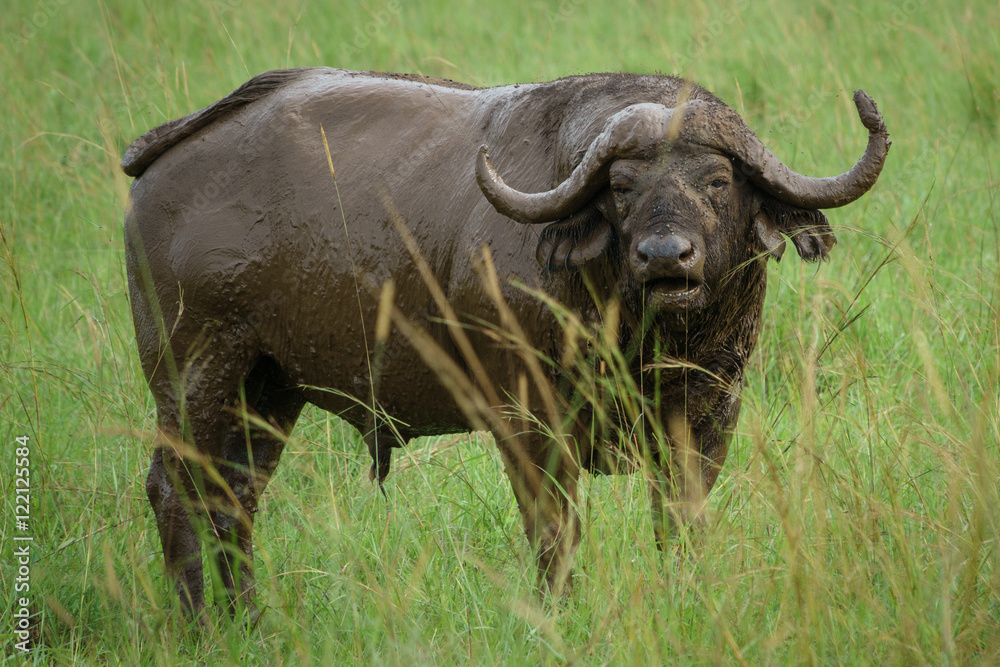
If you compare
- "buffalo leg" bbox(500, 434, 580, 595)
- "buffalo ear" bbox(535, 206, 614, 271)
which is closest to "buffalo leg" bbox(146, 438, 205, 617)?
"buffalo leg" bbox(500, 434, 580, 595)

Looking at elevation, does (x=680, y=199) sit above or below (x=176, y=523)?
above

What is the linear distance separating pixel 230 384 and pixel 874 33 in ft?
23.6

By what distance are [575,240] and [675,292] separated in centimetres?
42

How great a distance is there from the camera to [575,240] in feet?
10.6

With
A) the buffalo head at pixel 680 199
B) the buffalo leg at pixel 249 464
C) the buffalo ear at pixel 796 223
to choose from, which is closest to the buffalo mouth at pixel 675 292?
the buffalo head at pixel 680 199

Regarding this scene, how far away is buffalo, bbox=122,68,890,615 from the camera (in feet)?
10.1

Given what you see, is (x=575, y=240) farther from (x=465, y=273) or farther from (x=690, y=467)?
(x=690, y=467)

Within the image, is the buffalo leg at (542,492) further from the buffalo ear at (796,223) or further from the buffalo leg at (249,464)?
the buffalo leg at (249,464)

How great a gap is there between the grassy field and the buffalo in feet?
0.75

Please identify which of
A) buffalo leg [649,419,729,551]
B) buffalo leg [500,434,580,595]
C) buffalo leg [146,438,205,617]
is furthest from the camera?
buffalo leg [146,438,205,617]

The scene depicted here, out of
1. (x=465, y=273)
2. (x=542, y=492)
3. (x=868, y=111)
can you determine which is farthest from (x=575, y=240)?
(x=868, y=111)

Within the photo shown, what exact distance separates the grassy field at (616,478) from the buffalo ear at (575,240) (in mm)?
685

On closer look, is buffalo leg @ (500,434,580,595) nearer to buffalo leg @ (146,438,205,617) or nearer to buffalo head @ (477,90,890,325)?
buffalo head @ (477,90,890,325)

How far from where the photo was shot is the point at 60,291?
254 inches
